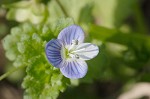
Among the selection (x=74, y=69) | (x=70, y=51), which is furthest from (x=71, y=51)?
(x=74, y=69)

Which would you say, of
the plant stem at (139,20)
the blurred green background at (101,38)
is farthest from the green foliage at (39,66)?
the plant stem at (139,20)

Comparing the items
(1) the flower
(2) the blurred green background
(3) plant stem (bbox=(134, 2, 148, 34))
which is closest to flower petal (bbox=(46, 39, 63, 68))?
(1) the flower

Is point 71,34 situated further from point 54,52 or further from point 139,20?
point 139,20

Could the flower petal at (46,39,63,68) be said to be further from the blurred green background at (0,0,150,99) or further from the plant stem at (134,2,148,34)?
the plant stem at (134,2,148,34)

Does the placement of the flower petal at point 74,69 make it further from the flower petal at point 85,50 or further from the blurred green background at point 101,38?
the blurred green background at point 101,38

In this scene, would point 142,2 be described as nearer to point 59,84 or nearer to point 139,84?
point 139,84
